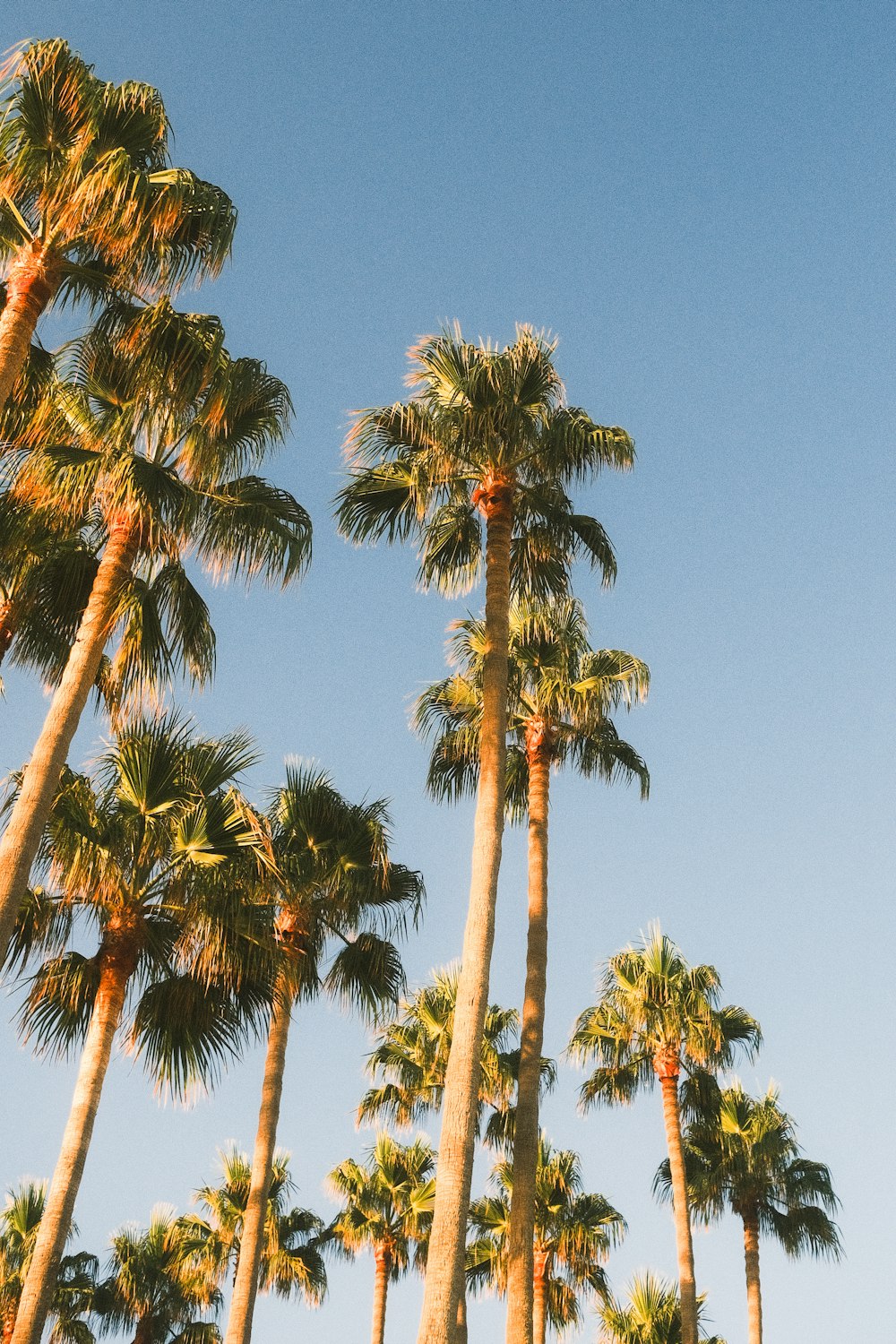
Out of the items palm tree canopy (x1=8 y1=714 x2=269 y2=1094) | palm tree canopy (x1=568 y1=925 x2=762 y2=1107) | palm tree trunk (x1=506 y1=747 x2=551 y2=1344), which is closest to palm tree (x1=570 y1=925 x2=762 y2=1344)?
palm tree canopy (x1=568 y1=925 x2=762 y2=1107)

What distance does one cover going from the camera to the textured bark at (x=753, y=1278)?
95.1 ft

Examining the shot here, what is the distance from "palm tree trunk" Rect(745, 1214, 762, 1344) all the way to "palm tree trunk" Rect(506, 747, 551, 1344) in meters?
14.6

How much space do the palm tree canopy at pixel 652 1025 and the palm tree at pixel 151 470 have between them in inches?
642

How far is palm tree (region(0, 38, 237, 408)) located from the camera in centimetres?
1229

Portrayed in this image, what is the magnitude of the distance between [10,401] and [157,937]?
6.33 metres

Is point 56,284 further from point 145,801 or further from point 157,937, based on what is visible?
point 157,937

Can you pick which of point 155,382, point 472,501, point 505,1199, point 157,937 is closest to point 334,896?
point 157,937

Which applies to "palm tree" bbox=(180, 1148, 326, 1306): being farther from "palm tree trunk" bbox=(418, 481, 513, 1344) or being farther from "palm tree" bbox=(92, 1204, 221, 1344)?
"palm tree trunk" bbox=(418, 481, 513, 1344)

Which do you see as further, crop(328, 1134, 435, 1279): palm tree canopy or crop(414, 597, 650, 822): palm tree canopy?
crop(328, 1134, 435, 1279): palm tree canopy

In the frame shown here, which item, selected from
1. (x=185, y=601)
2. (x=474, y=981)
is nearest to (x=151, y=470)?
(x=185, y=601)

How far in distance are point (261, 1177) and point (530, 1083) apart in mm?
4106

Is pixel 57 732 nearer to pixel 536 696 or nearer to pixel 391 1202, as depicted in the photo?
pixel 536 696

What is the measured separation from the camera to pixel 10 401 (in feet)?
46.2

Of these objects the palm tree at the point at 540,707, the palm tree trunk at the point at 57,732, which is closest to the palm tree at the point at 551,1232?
the palm tree at the point at 540,707
